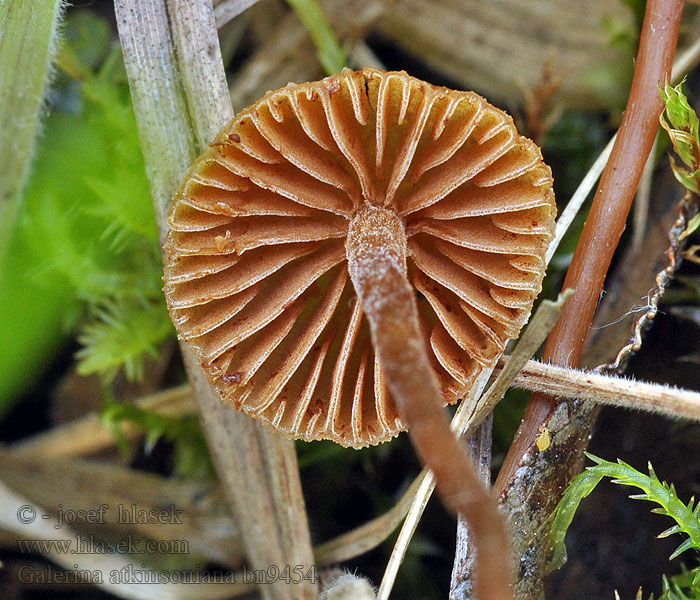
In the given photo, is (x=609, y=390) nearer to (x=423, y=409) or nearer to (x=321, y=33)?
(x=423, y=409)

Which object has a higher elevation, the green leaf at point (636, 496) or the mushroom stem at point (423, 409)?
the mushroom stem at point (423, 409)

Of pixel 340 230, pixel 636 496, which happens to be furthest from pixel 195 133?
pixel 636 496

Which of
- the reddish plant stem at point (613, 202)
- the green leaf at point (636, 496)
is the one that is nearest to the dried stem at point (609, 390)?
the reddish plant stem at point (613, 202)

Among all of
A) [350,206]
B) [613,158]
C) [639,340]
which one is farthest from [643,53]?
[350,206]

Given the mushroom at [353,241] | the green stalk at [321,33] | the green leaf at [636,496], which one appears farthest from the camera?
the green stalk at [321,33]

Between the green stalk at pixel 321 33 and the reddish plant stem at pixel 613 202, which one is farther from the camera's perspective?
the green stalk at pixel 321 33

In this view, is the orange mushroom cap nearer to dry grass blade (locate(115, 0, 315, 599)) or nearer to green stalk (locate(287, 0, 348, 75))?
Answer: dry grass blade (locate(115, 0, 315, 599))

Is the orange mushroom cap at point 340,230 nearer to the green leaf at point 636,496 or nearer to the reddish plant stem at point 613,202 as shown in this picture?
the reddish plant stem at point 613,202

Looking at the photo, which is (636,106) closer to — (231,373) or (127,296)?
(231,373)
